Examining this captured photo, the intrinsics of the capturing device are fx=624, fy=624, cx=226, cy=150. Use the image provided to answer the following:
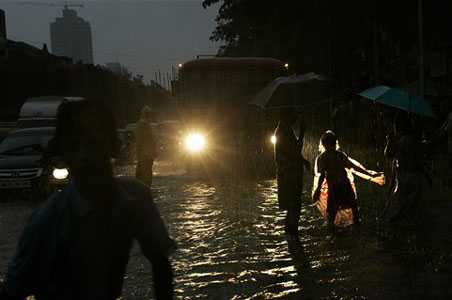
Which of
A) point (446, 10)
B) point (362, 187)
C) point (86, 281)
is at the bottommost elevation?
point (362, 187)

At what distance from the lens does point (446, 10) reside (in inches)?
902

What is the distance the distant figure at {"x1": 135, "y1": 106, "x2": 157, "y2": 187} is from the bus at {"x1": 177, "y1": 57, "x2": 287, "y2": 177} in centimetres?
615

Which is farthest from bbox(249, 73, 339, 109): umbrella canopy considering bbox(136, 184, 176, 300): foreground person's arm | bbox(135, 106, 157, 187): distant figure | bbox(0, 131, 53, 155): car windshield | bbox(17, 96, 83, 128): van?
bbox(17, 96, 83, 128): van

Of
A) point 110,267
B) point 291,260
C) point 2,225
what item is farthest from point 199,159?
point 110,267

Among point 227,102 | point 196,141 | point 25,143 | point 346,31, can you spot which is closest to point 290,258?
point 25,143

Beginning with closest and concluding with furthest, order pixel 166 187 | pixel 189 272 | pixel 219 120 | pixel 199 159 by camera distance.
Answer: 1. pixel 189 272
2. pixel 166 187
3. pixel 219 120
4. pixel 199 159

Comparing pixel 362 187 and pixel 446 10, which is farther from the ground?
pixel 446 10

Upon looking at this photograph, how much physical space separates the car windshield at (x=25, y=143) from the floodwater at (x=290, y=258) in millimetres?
2878

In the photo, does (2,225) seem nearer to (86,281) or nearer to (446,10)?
(86,281)

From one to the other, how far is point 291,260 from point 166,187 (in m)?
9.01

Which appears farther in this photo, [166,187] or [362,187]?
[166,187]

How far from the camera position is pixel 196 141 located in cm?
1859

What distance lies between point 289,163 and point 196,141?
10320 mm

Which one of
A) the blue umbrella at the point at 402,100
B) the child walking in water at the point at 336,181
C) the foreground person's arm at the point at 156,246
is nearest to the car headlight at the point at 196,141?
the blue umbrella at the point at 402,100
